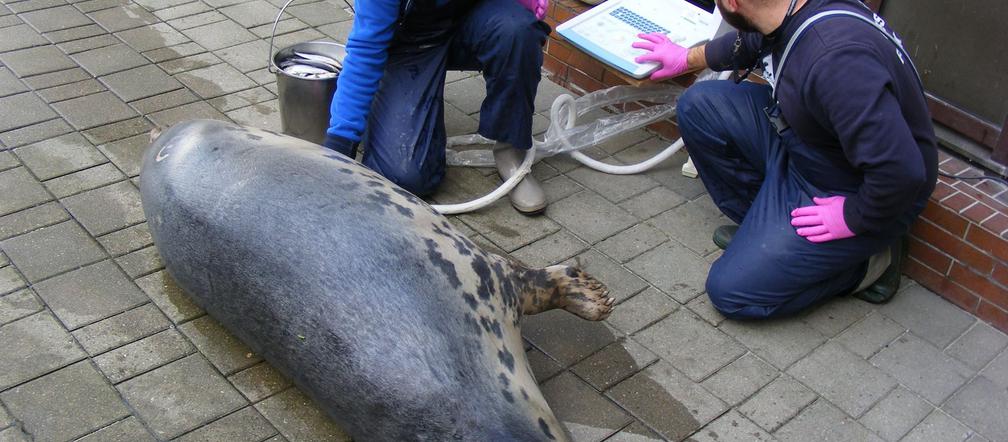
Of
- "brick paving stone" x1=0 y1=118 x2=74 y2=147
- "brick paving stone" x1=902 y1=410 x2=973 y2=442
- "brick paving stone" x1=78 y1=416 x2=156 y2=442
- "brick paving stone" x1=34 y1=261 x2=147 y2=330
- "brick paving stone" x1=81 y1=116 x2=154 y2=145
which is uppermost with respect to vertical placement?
"brick paving stone" x1=81 y1=116 x2=154 y2=145

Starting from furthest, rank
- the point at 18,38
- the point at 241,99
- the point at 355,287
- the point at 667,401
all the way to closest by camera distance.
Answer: the point at 18,38
the point at 241,99
the point at 667,401
the point at 355,287

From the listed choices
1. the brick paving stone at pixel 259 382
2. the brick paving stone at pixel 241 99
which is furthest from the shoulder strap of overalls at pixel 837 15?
the brick paving stone at pixel 241 99

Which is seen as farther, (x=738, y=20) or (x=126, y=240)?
(x=126, y=240)

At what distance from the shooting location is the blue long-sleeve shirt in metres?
3.11

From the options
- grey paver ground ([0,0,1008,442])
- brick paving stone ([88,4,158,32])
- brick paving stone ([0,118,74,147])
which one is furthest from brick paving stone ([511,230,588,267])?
brick paving stone ([88,4,158,32])

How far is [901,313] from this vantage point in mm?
3682

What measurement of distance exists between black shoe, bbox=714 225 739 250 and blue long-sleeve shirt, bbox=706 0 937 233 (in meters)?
0.52

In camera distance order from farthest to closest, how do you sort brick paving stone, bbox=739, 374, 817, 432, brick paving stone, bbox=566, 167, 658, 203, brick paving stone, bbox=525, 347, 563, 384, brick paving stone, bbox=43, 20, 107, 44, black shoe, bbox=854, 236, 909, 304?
1. brick paving stone, bbox=43, 20, 107, 44
2. brick paving stone, bbox=566, 167, 658, 203
3. black shoe, bbox=854, 236, 909, 304
4. brick paving stone, bbox=525, 347, 563, 384
5. brick paving stone, bbox=739, 374, 817, 432

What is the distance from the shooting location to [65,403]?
3.01 meters

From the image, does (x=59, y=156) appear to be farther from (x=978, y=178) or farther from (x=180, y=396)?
(x=978, y=178)

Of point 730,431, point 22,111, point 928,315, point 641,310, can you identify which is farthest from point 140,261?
point 928,315

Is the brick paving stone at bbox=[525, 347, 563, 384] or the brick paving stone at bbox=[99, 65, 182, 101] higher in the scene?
the brick paving stone at bbox=[99, 65, 182, 101]

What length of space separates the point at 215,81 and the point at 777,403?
3.11m

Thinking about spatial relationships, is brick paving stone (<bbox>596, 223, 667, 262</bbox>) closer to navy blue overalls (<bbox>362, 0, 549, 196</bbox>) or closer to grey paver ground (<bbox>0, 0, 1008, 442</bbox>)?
grey paver ground (<bbox>0, 0, 1008, 442</bbox>)
